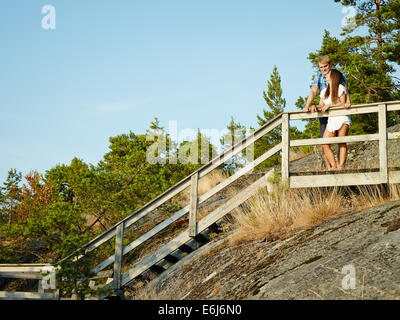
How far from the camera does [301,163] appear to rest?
1240cm

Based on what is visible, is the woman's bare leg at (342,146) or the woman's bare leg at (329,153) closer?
the woman's bare leg at (342,146)

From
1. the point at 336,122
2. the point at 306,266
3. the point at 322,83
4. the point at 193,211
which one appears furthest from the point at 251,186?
the point at 306,266

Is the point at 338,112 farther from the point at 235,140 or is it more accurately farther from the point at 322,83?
the point at 235,140

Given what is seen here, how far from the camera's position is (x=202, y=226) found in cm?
804

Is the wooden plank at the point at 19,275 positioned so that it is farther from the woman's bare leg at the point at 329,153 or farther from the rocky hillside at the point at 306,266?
the woman's bare leg at the point at 329,153

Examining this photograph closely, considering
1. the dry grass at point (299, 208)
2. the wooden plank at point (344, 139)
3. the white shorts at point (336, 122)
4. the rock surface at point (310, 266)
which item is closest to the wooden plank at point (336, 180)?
the dry grass at point (299, 208)

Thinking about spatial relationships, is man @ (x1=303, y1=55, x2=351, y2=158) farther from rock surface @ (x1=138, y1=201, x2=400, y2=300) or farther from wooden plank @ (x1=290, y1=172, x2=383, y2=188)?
rock surface @ (x1=138, y1=201, x2=400, y2=300)

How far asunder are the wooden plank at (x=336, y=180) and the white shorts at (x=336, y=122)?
2.71 feet

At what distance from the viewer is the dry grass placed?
671 centimetres

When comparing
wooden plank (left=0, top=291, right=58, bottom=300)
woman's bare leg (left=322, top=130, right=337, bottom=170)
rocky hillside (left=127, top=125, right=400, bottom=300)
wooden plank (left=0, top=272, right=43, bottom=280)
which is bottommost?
wooden plank (left=0, top=291, right=58, bottom=300)

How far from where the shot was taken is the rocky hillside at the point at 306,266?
13.9 ft

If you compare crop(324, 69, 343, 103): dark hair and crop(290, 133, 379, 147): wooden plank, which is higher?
crop(324, 69, 343, 103): dark hair

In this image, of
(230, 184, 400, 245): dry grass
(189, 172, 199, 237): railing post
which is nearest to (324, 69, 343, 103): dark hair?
(230, 184, 400, 245): dry grass
